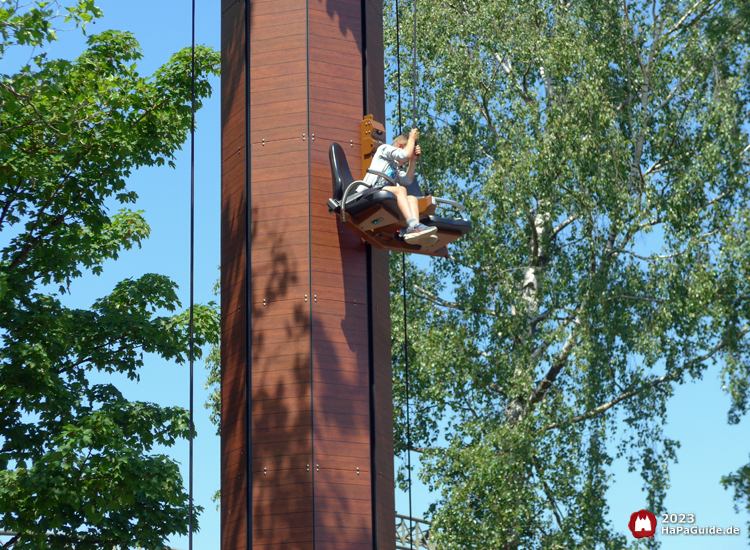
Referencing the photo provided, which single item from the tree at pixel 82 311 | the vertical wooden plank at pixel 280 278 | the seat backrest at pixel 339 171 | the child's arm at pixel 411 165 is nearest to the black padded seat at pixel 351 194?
the seat backrest at pixel 339 171

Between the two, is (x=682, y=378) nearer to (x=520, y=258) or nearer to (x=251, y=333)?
(x=520, y=258)

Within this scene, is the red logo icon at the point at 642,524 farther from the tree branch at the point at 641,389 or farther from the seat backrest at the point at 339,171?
the seat backrest at the point at 339,171

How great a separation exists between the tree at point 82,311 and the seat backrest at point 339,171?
4.48m

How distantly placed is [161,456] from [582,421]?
7.40m

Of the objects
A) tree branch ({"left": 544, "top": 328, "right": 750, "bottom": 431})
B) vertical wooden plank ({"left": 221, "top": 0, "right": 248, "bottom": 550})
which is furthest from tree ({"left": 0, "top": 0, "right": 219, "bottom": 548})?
tree branch ({"left": 544, "top": 328, "right": 750, "bottom": 431})

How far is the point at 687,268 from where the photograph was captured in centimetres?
1510

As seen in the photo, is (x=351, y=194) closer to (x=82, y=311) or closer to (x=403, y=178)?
(x=403, y=178)

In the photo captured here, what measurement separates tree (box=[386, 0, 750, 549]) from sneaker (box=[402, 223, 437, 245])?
8.85 meters

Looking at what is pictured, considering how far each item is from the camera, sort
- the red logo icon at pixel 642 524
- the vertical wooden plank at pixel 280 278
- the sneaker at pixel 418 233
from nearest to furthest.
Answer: the vertical wooden plank at pixel 280 278, the sneaker at pixel 418 233, the red logo icon at pixel 642 524

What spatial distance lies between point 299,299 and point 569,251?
10.9m

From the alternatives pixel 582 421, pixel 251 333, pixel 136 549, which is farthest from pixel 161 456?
pixel 582 421

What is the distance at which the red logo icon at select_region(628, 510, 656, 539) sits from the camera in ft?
48.4

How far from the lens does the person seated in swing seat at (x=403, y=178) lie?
6.48m

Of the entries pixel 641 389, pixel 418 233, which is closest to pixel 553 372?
pixel 641 389
